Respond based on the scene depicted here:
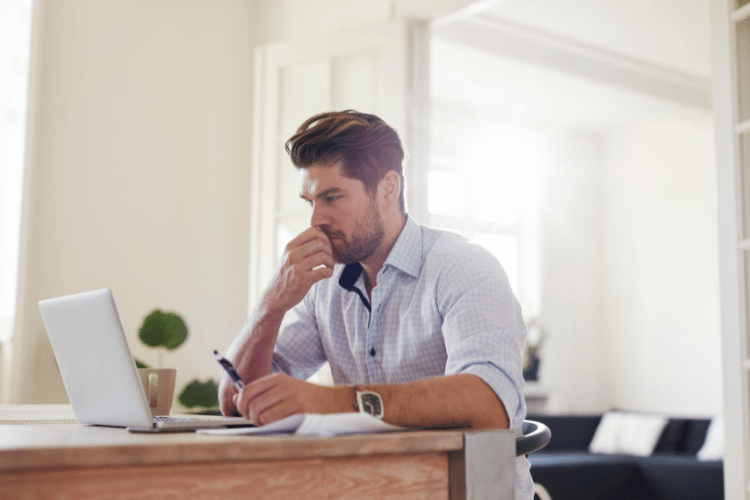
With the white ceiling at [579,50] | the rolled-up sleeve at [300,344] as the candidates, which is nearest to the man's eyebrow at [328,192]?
the rolled-up sleeve at [300,344]

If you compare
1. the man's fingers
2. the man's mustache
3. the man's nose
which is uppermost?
the man's nose

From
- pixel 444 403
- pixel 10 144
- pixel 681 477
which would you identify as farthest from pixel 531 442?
pixel 681 477

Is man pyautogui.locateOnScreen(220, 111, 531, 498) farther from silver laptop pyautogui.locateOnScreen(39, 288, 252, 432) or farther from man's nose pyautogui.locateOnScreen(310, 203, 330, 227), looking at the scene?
silver laptop pyautogui.locateOnScreen(39, 288, 252, 432)

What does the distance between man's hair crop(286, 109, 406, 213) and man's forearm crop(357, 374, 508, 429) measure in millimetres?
654

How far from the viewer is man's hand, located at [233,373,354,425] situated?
99 cm

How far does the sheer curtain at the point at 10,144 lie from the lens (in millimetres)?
3148

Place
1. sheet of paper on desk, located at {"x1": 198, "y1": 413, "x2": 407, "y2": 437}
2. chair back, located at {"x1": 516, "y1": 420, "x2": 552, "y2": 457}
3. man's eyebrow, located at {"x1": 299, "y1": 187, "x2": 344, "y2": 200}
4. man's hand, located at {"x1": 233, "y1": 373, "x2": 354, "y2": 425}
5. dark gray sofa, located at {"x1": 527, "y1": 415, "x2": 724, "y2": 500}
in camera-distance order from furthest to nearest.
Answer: dark gray sofa, located at {"x1": 527, "y1": 415, "x2": 724, "y2": 500}, man's eyebrow, located at {"x1": 299, "y1": 187, "x2": 344, "y2": 200}, chair back, located at {"x1": 516, "y1": 420, "x2": 552, "y2": 457}, man's hand, located at {"x1": 233, "y1": 373, "x2": 354, "y2": 425}, sheet of paper on desk, located at {"x1": 198, "y1": 413, "x2": 407, "y2": 437}

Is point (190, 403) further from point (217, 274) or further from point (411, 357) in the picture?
point (411, 357)

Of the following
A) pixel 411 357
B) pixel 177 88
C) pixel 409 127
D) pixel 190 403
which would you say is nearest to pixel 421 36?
pixel 409 127

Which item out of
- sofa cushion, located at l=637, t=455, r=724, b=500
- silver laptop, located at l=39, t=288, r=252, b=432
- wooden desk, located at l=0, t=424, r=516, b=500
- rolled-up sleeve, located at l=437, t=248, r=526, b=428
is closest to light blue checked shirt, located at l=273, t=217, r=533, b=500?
rolled-up sleeve, located at l=437, t=248, r=526, b=428

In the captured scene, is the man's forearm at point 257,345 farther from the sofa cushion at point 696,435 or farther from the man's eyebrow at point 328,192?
the sofa cushion at point 696,435

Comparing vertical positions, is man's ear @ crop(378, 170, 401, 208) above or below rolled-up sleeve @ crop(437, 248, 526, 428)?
above

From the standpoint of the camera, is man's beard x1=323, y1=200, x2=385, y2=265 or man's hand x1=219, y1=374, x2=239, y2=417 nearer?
man's hand x1=219, y1=374, x2=239, y2=417

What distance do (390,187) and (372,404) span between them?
759mm
